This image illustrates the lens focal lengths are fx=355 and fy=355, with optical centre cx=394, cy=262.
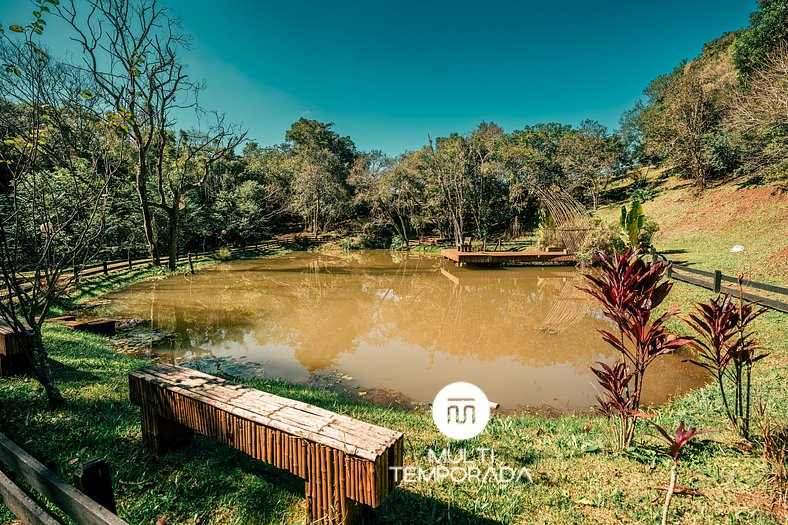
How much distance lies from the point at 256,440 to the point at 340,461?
772 mm

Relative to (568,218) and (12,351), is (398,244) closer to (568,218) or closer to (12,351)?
(568,218)

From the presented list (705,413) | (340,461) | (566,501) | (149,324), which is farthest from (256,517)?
(149,324)

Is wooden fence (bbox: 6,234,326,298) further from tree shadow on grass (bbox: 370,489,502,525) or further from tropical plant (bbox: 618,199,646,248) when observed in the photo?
tropical plant (bbox: 618,199,646,248)

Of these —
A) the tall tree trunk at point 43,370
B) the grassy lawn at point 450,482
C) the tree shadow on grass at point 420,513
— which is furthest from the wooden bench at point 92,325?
the tree shadow on grass at point 420,513

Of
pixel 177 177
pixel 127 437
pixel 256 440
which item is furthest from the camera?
pixel 177 177

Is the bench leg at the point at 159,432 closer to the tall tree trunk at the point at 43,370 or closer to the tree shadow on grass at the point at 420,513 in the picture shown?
the tall tree trunk at the point at 43,370

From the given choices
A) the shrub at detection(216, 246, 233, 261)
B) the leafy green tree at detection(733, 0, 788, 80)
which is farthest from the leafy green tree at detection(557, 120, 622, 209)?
the shrub at detection(216, 246, 233, 261)

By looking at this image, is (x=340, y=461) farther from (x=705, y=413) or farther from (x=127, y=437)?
(x=705, y=413)

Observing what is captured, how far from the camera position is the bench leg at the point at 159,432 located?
322 centimetres

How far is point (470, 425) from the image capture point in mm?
4488

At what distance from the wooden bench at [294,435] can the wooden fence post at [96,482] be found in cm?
88

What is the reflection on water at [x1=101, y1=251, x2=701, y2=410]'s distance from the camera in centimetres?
646

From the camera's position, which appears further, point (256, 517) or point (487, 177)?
point (487, 177)

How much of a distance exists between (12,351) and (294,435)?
483 cm
